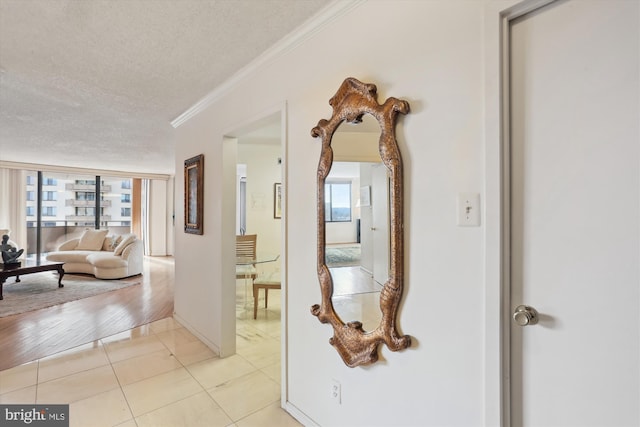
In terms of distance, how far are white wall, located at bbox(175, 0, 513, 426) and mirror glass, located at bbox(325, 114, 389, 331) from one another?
0.13 metres

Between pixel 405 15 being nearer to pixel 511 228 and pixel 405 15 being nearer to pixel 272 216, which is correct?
pixel 511 228

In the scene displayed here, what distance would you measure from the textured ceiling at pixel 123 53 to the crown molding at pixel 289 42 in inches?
1.6

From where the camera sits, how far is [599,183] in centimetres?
92

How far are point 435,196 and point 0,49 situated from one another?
2.78 metres

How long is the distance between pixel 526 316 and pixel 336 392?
106 cm

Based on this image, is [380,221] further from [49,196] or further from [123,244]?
[49,196]

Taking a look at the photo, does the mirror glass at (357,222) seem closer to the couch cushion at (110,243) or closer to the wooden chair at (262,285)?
the wooden chair at (262,285)

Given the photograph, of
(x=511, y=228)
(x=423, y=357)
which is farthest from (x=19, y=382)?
(x=511, y=228)

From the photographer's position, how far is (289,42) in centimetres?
192

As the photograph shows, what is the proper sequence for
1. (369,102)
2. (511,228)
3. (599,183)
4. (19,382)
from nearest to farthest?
(599,183)
(511,228)
(369,102)
(19,382)

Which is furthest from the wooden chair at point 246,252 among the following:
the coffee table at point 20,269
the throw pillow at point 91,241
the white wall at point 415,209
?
the throw pillow at point 91,241

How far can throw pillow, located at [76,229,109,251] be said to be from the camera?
6.60 m

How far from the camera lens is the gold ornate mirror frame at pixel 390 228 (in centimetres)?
133

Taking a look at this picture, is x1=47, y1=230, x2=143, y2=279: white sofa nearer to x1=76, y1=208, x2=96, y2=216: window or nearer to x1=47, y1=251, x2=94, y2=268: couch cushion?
x1=47, y1=251, x2=94, y2=268: couch cushion
